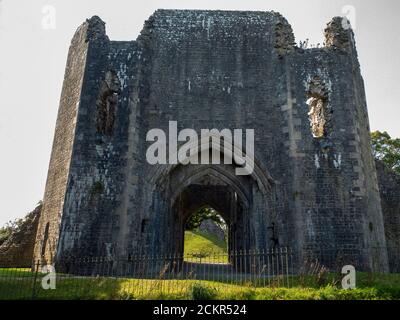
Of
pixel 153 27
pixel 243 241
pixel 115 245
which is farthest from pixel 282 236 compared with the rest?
pixel 153 27

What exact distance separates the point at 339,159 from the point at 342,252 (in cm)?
321

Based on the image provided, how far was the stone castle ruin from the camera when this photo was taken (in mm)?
12383

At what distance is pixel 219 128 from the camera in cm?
1407

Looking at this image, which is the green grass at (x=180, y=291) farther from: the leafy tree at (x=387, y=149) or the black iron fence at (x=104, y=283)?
the leafy tree at (x=387, y=149)

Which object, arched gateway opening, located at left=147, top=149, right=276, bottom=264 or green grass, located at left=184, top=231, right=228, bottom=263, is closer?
arched gateway opening, located at left=147, top=149, right=276, bottom=264

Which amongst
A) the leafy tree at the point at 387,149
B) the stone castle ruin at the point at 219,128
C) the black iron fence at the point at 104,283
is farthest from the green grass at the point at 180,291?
the leafy tree at the point at 387,149

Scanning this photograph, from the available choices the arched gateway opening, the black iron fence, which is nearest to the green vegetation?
the black iron fence

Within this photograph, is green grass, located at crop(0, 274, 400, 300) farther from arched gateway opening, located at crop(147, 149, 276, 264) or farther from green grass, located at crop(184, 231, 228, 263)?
green grass, located at crop(184, 231, 228, 263)

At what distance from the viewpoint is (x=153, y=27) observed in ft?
51.5

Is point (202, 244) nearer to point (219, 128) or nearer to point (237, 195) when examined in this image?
point (237, 195)

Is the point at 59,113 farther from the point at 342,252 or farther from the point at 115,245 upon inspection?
the point at 342,252

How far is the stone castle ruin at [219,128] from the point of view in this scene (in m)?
12.4

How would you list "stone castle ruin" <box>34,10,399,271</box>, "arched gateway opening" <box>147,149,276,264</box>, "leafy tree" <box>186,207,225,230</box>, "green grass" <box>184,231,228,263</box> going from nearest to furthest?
"stone castle ruin" <box>34,10,399,271</box>
"arched gateway opening" <box>147,149,276,264</box>
"leafy tree" <box>186,207,225,230</box>
"green grass" <box>184,231,228,263</box>

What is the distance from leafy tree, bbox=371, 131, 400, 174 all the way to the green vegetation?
63.8 feet
